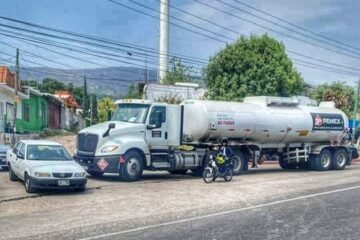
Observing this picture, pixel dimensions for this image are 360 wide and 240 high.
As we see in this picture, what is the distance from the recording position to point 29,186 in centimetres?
1620

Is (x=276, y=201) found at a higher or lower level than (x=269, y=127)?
lower

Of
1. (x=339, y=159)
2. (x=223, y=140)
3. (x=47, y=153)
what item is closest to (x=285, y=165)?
(x=339, y=159)

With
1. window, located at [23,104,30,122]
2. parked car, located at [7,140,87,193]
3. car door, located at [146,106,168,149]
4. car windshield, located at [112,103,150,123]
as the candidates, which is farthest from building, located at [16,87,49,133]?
parked car, located at [7,140,87,193]

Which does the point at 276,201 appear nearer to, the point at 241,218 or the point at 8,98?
the point at 241,218

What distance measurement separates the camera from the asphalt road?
34.0ft

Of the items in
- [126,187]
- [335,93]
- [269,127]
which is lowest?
[126,187]

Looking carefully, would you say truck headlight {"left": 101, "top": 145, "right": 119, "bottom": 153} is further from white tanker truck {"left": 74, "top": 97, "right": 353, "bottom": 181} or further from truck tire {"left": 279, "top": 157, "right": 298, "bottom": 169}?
truck tire {"left": 279, "top": 157, "right": 298, "bottom": 169}

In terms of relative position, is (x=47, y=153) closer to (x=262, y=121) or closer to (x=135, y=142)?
(x=135, y=142)

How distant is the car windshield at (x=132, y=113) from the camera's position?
21.2 meters

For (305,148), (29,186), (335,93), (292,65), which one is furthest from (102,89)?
(29,186)

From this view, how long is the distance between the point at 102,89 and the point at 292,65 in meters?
97.3

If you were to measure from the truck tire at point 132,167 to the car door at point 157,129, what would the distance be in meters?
0.77

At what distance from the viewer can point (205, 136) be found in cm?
2270

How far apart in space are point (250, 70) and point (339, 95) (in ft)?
57.3
